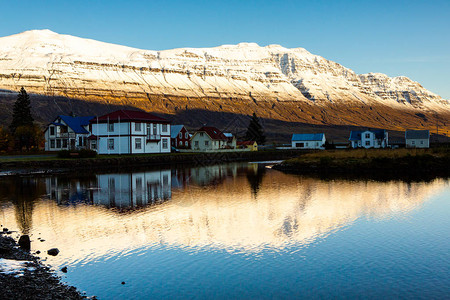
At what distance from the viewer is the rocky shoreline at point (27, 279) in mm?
12416

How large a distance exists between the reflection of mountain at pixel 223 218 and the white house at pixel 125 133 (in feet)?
122

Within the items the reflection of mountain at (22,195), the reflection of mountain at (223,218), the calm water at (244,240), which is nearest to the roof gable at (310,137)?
the reflection of mountain at (223,218)

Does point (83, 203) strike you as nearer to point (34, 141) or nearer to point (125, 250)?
point (125, 250)

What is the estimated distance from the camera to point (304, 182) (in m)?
44.7

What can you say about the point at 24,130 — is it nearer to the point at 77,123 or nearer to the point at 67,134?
the point at 67,134

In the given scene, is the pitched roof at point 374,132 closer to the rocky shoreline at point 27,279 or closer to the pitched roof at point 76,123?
the pitched roof at point 76,123

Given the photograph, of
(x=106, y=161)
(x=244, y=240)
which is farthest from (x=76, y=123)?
(x=244, y=240)

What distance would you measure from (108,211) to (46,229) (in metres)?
5.83

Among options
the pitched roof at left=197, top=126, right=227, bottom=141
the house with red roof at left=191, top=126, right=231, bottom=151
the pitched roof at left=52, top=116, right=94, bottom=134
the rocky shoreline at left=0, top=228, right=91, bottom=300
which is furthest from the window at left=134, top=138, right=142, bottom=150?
the rocky shoreline at left=0, top=228, right=91, bottom=300

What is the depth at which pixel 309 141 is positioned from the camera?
11656 centimetres

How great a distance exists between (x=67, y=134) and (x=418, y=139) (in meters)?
86.7

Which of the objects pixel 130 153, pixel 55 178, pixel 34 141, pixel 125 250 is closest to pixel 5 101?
pixel 34 141

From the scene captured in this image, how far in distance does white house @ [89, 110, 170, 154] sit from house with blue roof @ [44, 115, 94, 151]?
4585 mm

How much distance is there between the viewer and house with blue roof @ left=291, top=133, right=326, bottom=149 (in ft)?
379
